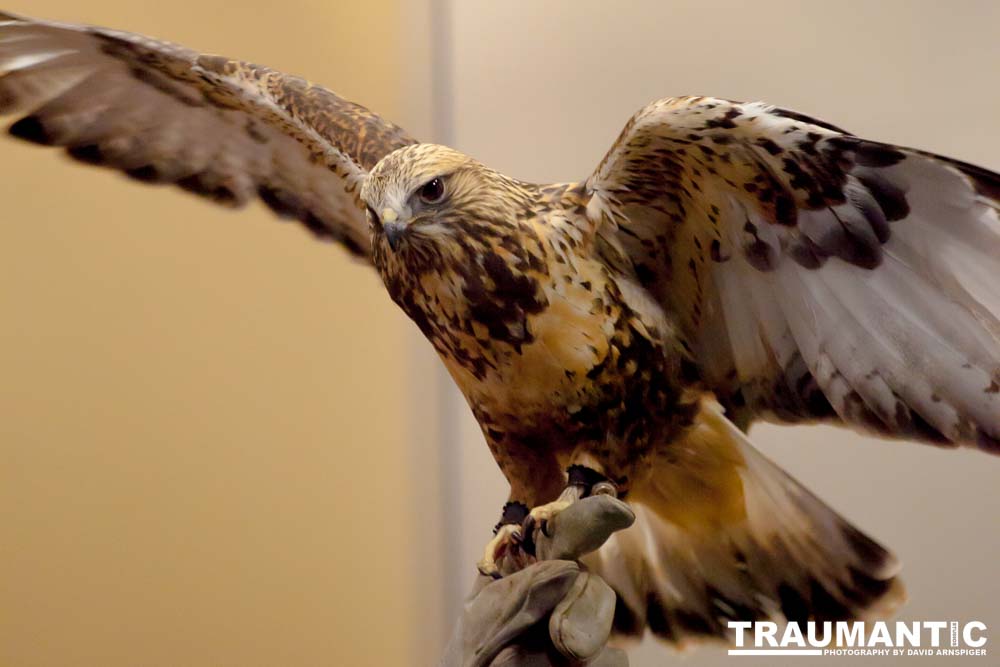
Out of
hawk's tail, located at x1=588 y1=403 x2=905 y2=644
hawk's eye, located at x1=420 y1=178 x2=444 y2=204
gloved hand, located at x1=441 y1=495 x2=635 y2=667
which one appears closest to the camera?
gloved hand, located at x1=441 y1=495 x2=635 y2=667

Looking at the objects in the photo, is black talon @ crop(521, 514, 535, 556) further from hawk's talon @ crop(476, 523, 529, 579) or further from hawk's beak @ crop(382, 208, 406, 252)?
hawk's beak @ crop(382, 208, 406, 252)

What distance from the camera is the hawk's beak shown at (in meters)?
0.85

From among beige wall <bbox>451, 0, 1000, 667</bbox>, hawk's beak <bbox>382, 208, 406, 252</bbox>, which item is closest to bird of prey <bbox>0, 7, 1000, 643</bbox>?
hawk's beak <bbox>382, 208, 406, 252</bbox>

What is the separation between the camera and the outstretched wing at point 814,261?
32.2 inches

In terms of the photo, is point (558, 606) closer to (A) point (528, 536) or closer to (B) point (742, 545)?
(A) point (528, 536)

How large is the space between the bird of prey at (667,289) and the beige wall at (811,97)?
0.13 meters

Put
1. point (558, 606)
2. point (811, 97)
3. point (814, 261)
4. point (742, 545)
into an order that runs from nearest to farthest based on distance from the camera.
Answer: point (558, 606) < point (814, 261) < point (742, 545) < point (811, 97)

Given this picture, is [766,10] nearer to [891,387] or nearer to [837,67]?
[837,67]

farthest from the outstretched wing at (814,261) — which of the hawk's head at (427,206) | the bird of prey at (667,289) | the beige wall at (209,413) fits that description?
the beige wall at (209,413)

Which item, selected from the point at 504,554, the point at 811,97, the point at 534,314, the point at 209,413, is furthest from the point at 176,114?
the point at 811,97

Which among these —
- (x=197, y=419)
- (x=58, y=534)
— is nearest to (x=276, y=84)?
(x=197, y=419)

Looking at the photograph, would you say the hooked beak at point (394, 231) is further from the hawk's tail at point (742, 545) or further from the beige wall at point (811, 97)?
the beige wall at point (811, 97)

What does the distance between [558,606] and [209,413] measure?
2.16 feet

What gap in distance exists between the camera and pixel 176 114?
1122 millimetres
